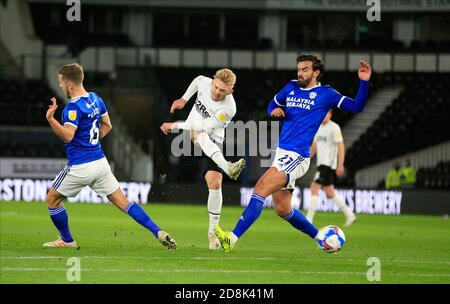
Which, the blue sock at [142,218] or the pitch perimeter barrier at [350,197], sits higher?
the blue sock at [142,218]

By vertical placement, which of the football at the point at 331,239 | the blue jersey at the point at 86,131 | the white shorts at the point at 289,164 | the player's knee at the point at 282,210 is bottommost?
the football at the point at 331,239

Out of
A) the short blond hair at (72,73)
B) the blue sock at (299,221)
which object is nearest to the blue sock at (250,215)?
the blue sock at (299,221)

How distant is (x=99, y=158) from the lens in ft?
37.6

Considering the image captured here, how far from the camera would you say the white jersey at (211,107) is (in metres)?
12.4

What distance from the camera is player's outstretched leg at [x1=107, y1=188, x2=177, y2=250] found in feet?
36.7

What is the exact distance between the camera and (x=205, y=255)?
37.1 feet

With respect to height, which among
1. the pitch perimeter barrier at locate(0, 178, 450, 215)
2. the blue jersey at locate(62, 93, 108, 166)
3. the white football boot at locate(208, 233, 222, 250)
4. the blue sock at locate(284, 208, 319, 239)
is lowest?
the pitch perimeter barrier at locate(0, 178, 450, 215)

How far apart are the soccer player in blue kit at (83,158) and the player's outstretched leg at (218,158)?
1322mm

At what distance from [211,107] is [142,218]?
1.97 m

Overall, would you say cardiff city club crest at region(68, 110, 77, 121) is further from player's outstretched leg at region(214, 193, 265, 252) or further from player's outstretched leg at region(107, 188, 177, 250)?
player's outstretched leg at region(214, 193, 265, 252)

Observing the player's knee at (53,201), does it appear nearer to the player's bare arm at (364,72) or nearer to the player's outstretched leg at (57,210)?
the player's outstretched leg at (57,210)

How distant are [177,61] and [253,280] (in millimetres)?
27763

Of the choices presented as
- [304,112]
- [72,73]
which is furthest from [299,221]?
[72,73]

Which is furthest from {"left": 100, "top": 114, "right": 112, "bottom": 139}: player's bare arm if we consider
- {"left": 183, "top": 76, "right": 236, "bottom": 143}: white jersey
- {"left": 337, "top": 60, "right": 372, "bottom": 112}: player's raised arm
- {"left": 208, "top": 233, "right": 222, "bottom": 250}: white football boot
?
{"left": 337, "top": 60, "right": 372, "bottom": 112}: player's raised arm
